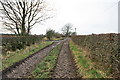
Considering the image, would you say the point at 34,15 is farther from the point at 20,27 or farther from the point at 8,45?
the point at 8,45

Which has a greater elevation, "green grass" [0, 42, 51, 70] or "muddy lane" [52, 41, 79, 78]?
"green grass" [0, 42, 51, 70]

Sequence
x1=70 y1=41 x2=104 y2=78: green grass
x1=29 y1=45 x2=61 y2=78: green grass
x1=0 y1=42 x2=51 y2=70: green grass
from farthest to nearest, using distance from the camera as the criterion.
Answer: x1=0 y1=42 x2=51 y2=70: green grass → x1=29 y1=45 x2=61 y2=78: green grass → x1=70 y1=41 x2=104 y2=78: green grass

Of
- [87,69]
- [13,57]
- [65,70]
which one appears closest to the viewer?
[87,69]

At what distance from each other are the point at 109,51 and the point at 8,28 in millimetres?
22120

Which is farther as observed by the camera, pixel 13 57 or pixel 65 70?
pixel 13 57

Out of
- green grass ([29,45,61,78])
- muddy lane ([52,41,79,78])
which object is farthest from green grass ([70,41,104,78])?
green grass ([29,45,61,78])

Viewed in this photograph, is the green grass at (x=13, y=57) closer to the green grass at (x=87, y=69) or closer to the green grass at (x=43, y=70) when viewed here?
the green grass at (x=43, y=70)

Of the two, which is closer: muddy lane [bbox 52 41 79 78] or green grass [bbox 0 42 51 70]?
muddy lane [bbox 52 41 79 78]

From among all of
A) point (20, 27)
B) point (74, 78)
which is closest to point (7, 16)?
point (20, 27)

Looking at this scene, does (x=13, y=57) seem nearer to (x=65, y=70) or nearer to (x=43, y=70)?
(x=43, y=70)

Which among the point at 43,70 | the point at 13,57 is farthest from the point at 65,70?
the point at 13,57

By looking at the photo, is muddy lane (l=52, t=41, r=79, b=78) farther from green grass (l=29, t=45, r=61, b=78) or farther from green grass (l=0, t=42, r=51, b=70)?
green grass (l=0, t=42, r=51, b=70)

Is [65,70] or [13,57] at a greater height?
[13,57]

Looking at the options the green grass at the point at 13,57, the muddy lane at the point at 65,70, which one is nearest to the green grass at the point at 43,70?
the muddy lane at the point at 65,70
